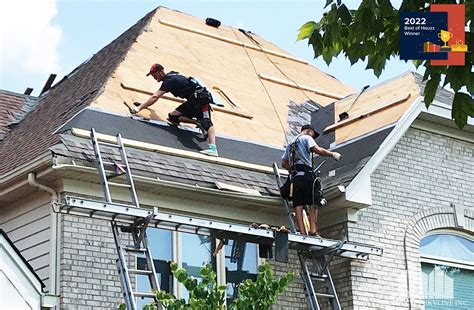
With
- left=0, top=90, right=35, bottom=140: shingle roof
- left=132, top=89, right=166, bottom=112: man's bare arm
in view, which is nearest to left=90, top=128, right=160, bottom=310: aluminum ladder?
left=132, top=89, right=166, bottom=112: man's bare arm

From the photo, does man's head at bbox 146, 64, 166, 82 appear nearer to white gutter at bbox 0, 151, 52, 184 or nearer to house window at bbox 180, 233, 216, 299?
house window at bbox 180, 233, 216, 299

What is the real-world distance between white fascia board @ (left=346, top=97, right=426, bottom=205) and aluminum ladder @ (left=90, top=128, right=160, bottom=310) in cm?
282

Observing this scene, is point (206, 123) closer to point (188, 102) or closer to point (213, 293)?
point (188, 102)

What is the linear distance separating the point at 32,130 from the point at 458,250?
5.94m

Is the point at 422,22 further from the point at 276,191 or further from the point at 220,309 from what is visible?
the point at 276,191

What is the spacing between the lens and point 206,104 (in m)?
12.8

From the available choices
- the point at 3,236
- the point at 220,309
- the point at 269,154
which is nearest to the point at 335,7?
the point at 220,309

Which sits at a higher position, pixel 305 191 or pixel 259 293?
pixel 305 191

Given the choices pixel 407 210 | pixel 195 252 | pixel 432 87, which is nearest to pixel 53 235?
pixel 195 252

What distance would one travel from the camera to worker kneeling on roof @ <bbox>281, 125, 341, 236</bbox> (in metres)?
11.8

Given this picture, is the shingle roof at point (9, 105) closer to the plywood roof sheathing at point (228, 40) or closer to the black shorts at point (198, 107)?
the plywood roof sheathing at point (228, 40)

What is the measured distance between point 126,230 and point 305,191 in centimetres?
249

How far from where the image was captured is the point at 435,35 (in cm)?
735

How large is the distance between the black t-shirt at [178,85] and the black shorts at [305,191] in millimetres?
1995
